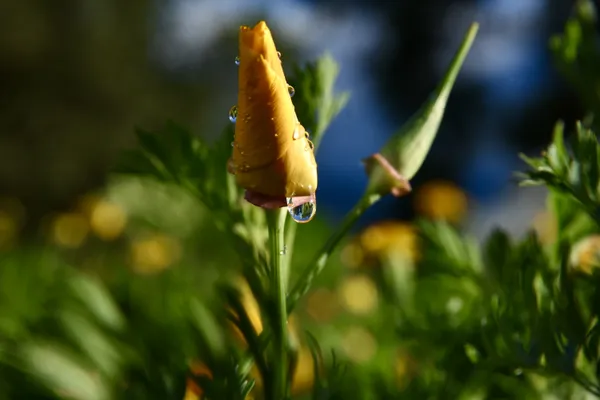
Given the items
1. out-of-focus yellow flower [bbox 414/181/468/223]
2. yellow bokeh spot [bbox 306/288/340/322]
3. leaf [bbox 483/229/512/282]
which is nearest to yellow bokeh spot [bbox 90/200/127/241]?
yellow bokeh spot [bbox 306/288/340/322]

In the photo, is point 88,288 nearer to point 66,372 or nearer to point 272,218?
point 66,372

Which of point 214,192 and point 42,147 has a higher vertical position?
point 214,192

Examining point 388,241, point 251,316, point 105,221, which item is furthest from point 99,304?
point 105,221

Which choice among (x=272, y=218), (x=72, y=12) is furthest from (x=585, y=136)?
(x=72, y=12)

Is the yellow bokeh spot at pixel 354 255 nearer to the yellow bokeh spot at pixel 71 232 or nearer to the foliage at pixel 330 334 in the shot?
the foliage at pixel 330 334

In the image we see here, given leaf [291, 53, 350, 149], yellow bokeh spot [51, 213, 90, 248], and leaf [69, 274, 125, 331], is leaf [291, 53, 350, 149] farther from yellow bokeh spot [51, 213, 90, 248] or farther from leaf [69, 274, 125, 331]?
yellow bokeh spot [51, 213, 90, 248]

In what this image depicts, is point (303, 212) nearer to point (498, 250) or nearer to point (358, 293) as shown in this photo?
point (498, 250)
